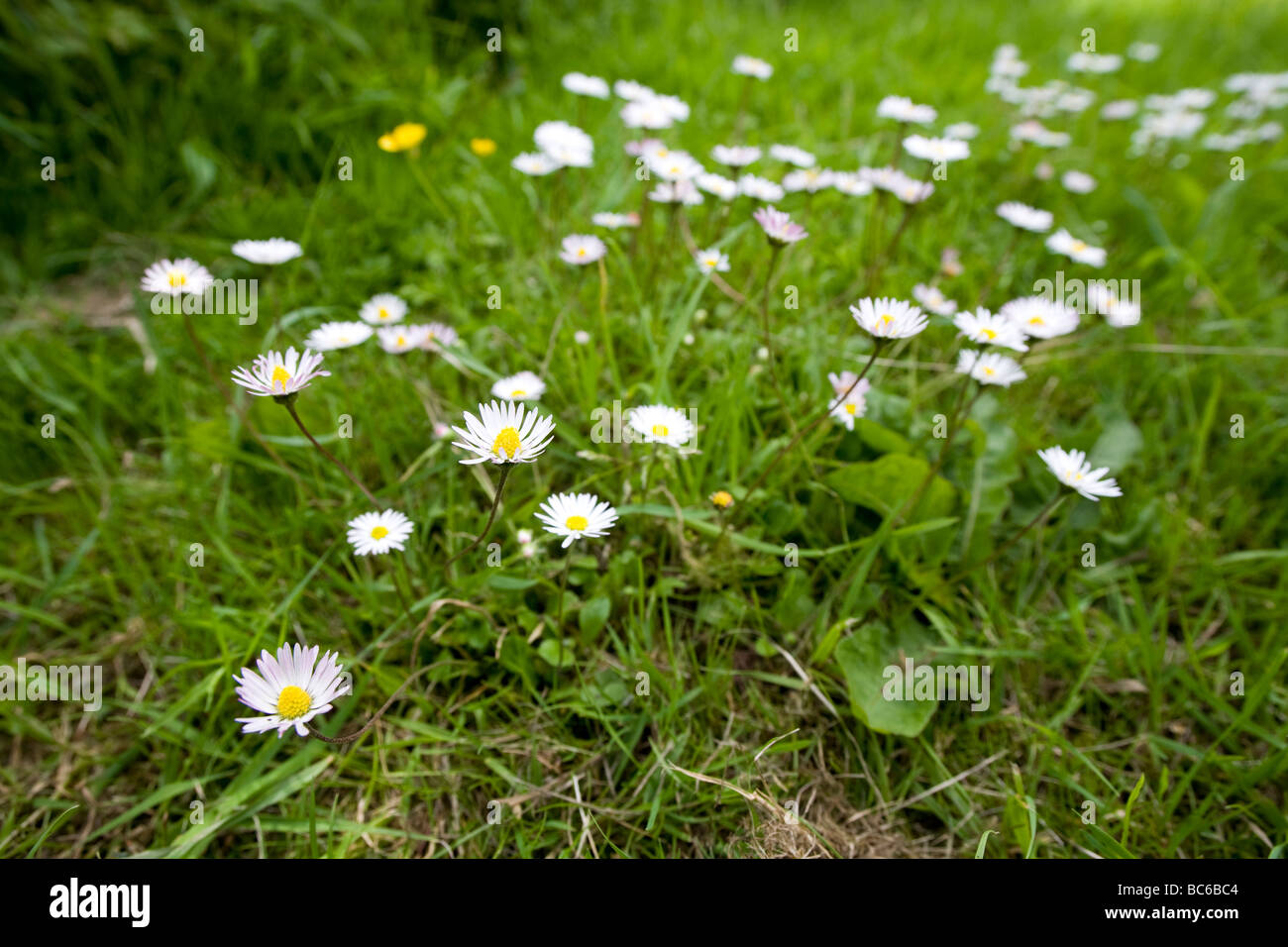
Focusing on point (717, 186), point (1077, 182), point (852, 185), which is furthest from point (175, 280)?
point (1077, 182)

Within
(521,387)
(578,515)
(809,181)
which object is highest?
(809,181)

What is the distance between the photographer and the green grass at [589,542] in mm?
1210

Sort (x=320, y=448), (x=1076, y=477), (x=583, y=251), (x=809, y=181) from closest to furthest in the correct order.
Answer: (x=320, y=448)
(x=1076, y=477)
(x=583, y=251)
(x=809, y=181)

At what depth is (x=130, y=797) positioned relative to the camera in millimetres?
1248

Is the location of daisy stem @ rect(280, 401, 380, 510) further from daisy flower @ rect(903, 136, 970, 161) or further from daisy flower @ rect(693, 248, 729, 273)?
daisy flower @ rect(903, 136, 970, 161)

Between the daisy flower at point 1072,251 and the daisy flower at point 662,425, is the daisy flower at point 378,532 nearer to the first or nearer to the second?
the daisy flower at point 662,425

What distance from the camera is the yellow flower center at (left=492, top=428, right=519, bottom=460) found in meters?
1.03

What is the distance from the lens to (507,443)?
3.42 feet

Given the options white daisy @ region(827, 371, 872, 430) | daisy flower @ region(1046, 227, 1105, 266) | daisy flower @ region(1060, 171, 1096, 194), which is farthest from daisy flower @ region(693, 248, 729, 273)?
daisy flower @ region(1060, 171, 1096, 194)

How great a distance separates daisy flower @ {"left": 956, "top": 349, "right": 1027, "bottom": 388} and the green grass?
0.31 feet

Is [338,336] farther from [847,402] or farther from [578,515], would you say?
[847,402]

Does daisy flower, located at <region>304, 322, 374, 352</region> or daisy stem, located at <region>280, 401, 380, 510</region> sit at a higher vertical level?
daisy flower, located at <region>304, 322, 374, 352</region>

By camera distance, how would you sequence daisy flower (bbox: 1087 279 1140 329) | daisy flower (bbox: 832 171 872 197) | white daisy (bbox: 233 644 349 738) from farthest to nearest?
daisy flower (bbox: 832 171 872 197) → daisy flower (bbox: 1087 279 1140 329) → white daisy (bbox: 233 644 349 738)

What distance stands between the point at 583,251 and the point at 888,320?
2.18 ft
